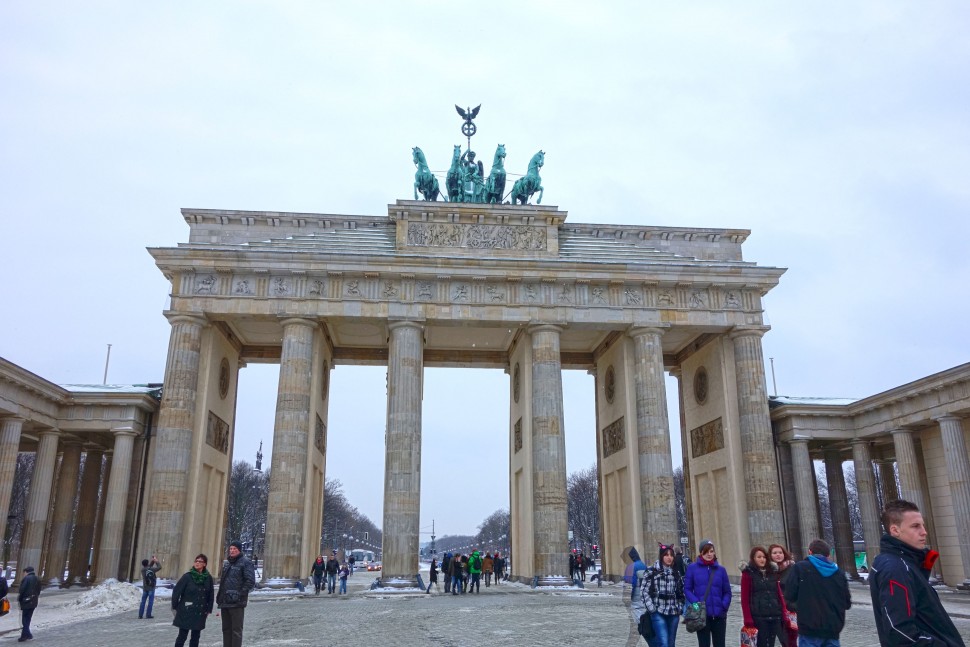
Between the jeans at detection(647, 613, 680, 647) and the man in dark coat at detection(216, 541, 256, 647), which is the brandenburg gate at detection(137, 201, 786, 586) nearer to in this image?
the man in dark coat at detection(216, 541, 256, 647)

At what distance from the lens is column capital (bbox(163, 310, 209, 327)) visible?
30.5 meters

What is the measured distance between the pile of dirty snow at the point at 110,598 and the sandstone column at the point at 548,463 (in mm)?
14761

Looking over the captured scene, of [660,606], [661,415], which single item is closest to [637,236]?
[661,415]

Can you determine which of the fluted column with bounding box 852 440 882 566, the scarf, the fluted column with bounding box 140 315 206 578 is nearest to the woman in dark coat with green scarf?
the scarf

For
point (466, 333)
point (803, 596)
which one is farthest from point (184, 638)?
point (466, 333)

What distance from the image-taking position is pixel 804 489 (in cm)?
3378

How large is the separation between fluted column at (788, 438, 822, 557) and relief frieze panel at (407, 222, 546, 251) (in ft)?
50.4

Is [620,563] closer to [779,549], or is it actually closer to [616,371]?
[616,371]

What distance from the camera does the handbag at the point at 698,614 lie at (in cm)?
870

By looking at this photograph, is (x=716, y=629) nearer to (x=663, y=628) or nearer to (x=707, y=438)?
(x=663, y=628)

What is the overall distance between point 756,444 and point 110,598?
2531 centimetres

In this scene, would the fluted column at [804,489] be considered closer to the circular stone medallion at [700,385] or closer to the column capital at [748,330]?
the circular stone medallion at [700,385]

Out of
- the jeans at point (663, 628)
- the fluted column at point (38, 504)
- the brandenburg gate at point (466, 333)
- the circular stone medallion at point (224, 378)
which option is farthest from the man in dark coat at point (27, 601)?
the circular stone medallion at point (224, 378)

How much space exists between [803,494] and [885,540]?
32.4 meters
